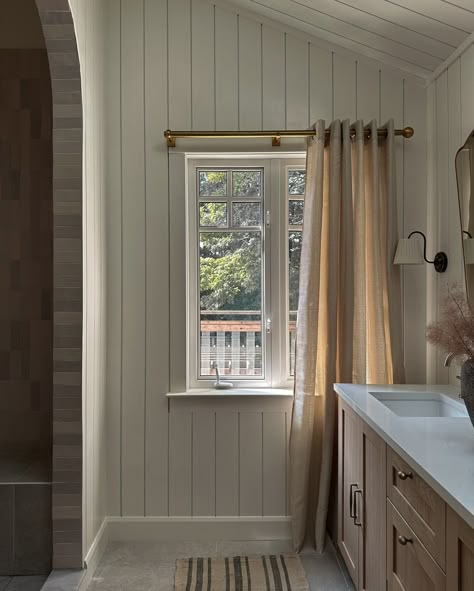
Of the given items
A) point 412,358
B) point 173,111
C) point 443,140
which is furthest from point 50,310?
point 443,140

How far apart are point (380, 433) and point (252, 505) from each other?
4.63ft

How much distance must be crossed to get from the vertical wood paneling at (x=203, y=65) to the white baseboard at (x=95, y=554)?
213 centimetres

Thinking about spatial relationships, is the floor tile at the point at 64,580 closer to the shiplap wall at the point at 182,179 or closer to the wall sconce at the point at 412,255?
the shiplap wall at the point at 182,179

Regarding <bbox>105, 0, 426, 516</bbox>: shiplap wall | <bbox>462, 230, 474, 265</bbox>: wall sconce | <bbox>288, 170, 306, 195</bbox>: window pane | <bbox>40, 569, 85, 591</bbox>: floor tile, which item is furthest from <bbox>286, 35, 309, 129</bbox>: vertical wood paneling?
<bbox>40, 569, 85, 591</bbox>: floor tile

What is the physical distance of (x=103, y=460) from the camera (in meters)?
2.88

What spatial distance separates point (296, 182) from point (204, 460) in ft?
5.20

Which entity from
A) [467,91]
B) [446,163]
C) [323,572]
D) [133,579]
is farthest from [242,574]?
[467,91]

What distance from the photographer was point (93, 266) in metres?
2.69

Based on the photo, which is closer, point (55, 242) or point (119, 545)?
point (55, 242)

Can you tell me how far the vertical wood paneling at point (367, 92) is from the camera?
2971 millimetres

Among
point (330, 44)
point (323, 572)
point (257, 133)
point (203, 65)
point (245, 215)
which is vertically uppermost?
point (330, 44)

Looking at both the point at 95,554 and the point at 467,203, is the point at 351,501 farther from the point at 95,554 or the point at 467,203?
the point at 467,203

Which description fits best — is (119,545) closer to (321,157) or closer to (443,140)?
(321,157)

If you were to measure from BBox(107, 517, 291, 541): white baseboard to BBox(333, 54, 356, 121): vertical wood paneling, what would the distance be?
2.18 metres
